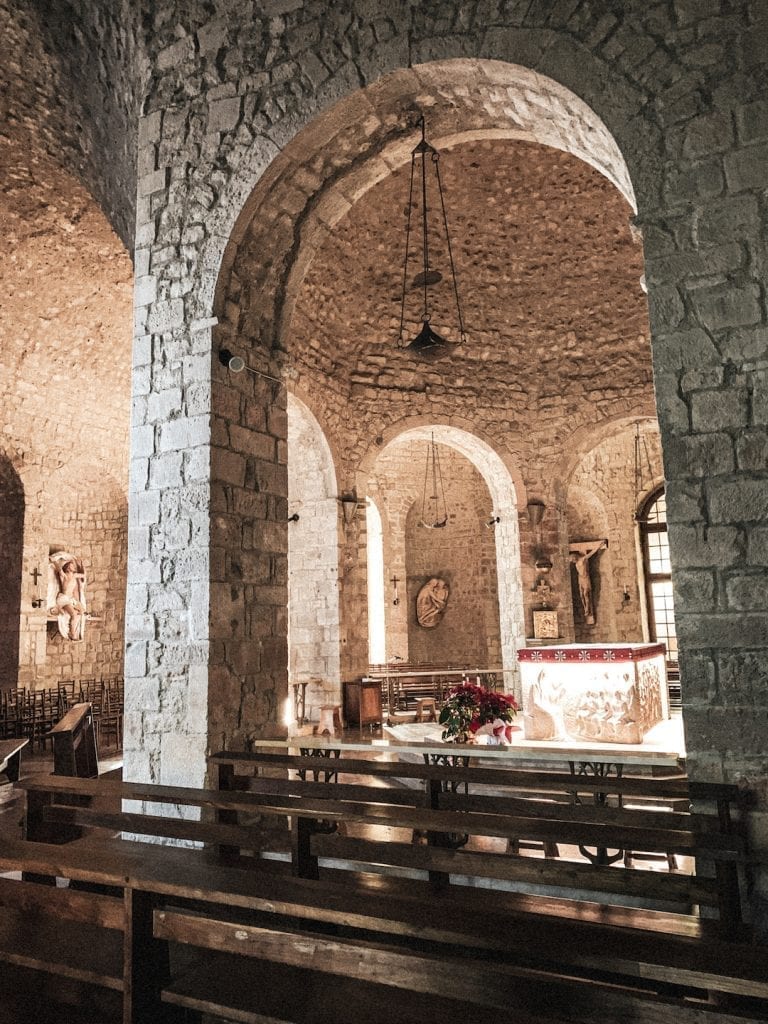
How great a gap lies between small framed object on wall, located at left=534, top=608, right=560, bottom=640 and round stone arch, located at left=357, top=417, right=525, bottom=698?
21 centimetres

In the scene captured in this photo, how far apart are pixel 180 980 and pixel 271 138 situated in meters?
4.68

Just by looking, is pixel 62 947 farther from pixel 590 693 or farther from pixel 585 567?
pixel 585 567

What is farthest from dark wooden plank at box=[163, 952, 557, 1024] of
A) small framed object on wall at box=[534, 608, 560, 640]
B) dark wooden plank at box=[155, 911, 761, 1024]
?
small framed object on wall at box=[534, 608, 560, 640]

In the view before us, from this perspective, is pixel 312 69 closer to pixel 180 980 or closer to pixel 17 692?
pixel 180 980

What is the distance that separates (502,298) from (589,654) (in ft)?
21.1

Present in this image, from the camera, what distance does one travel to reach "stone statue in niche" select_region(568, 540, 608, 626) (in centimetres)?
1473

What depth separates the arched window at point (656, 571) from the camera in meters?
14.8

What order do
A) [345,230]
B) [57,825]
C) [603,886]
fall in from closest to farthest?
[603,886], [57,825], [345,230]

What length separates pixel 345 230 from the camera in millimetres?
9812

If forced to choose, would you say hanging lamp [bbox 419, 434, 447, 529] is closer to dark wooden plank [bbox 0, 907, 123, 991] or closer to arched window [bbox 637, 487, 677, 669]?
arched window [bbox 637, 487, 677, 669]

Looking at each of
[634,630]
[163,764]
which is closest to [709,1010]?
[163,764]

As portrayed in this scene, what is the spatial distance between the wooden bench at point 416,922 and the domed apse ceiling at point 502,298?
25.4ft

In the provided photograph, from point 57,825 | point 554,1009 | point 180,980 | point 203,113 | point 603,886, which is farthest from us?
point 203,113

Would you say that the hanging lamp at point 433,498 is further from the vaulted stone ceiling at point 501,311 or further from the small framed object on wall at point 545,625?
the small framed object on wall at point 545,625
